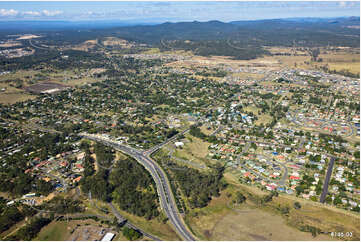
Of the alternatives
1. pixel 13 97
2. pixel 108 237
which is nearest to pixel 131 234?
pixel 108 237

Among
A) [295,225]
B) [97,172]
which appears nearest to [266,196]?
[295,225]

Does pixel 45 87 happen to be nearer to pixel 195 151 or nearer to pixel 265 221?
pixel 195 151

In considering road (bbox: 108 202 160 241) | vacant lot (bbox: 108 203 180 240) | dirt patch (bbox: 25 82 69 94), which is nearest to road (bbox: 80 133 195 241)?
vacant lot (bbox: 108 203 180 240)

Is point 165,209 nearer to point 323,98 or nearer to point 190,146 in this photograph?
point 190,146

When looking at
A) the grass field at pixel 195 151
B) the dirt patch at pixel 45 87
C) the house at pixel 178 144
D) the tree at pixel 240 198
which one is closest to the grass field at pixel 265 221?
the tree at pixel 240 198

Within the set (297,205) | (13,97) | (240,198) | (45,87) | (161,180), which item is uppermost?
(45,87)

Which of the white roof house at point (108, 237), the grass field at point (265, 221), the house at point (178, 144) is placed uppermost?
the house at point (178, 144)

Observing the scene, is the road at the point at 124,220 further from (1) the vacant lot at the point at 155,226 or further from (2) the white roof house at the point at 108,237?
(2) the white roof house at the point at 108,237

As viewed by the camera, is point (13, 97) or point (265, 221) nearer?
point (265, 221)
